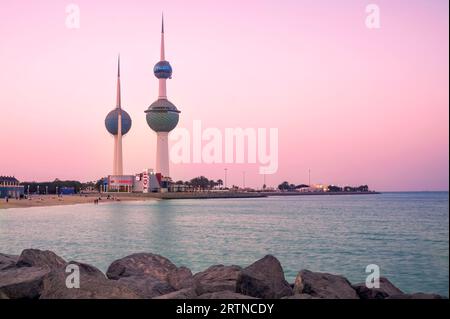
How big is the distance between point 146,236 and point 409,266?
3103 cm

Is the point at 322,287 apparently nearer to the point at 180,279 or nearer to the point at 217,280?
the point at 217,280

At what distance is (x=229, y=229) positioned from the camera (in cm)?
6769

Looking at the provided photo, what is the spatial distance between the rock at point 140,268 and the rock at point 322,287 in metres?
4.86

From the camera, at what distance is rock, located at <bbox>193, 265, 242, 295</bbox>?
1603 cm

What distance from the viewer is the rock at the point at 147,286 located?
1541 cm

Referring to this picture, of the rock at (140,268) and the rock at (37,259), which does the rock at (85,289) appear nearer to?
the rock at (140,268)

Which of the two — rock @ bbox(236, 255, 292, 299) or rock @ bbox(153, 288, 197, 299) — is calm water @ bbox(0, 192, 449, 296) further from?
rock @ bbox(153, 288, 197, 299)

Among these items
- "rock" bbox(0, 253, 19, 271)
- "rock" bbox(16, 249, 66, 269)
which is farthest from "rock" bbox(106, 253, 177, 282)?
"rock" bbox(0, 253, 19, 271)

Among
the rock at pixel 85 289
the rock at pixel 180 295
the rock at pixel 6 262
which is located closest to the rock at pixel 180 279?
the rock at pixel 180 295

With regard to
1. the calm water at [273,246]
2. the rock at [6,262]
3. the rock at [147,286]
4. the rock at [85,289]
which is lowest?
the calm water at [273,246]

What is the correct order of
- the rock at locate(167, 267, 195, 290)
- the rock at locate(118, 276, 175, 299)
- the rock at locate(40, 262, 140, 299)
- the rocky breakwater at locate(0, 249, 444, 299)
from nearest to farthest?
the rock at locate(40, 262, 140, 299) < the rocky breakwater at locate(0, 249, 444, 299) < the rock at locate(118, 276, 175, 299) < the rock at locate(167, 267, 195, 290)

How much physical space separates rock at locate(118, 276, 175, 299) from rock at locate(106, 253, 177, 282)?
1.35 meters

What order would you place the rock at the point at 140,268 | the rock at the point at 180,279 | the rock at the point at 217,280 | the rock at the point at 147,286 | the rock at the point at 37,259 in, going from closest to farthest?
the rock at the point at 147,286 → the rock at the point at 217,280 → the rock at the point at 180,279 → the rock at the point at 140,268 → the rock at the point at 37,259
